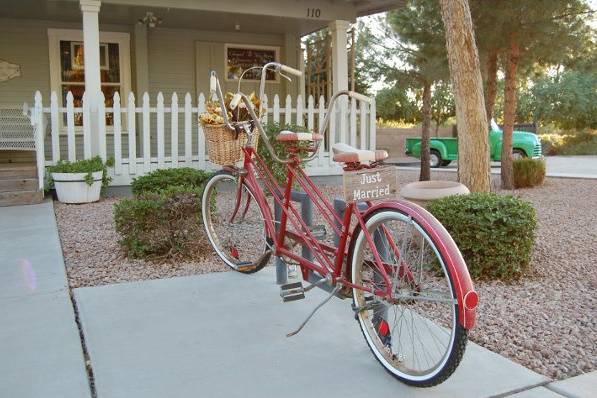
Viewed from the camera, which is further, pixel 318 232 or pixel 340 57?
pixel 340 57

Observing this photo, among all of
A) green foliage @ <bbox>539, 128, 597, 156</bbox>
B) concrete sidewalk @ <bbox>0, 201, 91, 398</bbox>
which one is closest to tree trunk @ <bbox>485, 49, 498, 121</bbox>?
concrete sidewalk @ <bbox>0, 201, 91, 398</bbox>

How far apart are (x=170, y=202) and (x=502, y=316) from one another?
2.53 meters

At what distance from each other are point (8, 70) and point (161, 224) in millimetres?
7435

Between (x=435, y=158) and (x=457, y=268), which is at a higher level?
(x=435, y=158)

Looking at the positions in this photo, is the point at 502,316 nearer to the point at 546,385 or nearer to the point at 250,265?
the point at 546,385

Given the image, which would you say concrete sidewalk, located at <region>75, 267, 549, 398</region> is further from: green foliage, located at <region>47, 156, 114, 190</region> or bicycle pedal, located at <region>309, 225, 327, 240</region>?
green foliage, located at <region>47, 156, 114, 190</region>

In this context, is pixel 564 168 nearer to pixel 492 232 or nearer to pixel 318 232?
pixel 492 232

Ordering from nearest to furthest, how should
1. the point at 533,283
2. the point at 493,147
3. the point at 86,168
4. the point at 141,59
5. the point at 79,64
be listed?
1. the point at 533,283
2. the point at 86,168
3. the point at 79,64
4. the point at 141,59
5. the point at 493,147

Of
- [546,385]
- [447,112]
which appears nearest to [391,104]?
[447,112]

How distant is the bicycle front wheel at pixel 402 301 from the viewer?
2312mm

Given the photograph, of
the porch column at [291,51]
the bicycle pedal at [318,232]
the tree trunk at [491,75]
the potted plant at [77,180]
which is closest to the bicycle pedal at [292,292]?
the bicycle pedal at [318,232]

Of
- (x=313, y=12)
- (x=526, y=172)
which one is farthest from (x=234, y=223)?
(x=526, y=172)

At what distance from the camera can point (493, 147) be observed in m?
17.5

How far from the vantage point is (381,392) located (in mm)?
2441
